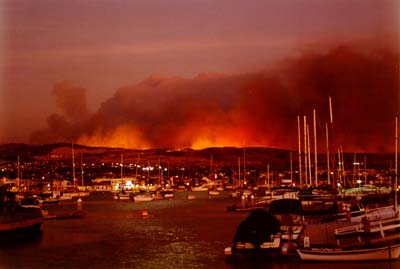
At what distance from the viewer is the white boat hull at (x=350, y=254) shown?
1430 cm

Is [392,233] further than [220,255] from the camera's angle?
No

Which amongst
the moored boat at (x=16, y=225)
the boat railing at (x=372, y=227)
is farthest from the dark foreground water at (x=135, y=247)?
the boat railing at (x=372, y=227)

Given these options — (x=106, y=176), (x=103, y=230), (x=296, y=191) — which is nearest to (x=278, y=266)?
(x=103, y=230)

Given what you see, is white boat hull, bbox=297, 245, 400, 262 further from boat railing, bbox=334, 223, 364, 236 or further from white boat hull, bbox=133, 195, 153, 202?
white boat hull, bbox=133, 195, 153, 202

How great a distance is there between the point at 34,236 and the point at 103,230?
392 centimetres

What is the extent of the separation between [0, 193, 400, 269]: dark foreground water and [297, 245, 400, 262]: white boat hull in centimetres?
13

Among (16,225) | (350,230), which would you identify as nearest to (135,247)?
(16,225)

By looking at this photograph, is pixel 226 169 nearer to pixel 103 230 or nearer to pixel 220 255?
pixel 103 230

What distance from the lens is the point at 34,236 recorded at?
23.6 m

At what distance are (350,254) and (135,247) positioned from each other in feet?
26.0

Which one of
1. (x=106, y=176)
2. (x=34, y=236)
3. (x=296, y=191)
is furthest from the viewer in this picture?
(x=106, y=176)

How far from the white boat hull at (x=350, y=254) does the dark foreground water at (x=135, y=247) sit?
13cm

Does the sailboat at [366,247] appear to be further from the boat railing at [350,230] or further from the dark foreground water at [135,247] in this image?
the dark foreground water at [135,247]

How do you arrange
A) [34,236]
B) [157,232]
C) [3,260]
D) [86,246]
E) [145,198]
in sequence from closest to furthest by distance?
[3,260], [86,246], [34,236], [157,232], [145,198]
